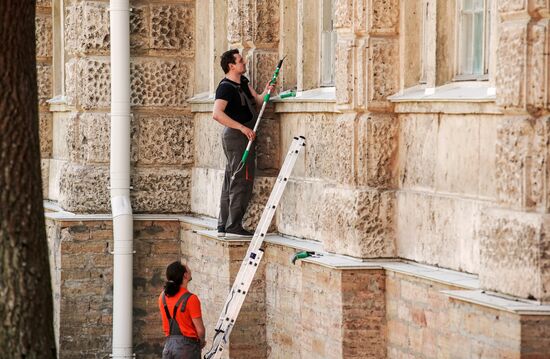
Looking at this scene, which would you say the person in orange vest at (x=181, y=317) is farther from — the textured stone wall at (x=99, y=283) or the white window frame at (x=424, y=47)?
the textured stone wall at (x=99, y=283)

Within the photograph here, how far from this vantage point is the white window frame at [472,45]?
35.8 ft

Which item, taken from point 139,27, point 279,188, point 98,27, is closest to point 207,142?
point 139,27

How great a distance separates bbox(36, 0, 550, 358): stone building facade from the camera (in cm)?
971

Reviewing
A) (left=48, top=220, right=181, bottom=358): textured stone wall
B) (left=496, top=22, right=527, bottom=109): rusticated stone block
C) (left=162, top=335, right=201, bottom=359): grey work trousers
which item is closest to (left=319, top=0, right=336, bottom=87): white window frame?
(left=162, top=335, right=201, bottom=359): grey work trousers

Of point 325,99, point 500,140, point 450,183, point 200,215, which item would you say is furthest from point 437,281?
point 200,215

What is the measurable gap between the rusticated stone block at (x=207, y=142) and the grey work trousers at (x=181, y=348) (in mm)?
3851

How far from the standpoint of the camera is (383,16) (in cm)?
1202

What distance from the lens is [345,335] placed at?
12000 mm

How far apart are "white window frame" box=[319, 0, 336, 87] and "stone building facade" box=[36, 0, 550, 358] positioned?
0.08 feet

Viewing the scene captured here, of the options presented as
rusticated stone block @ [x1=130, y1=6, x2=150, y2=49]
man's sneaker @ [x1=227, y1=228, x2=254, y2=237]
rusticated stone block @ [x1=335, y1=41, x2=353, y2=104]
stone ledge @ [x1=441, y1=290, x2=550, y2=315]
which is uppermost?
rusticated stone block @ [x1=130, y1=6, x2=150, y2=49]

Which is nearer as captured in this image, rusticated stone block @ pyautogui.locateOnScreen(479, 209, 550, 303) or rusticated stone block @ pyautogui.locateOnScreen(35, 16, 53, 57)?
rusticated stone block @ pyautogui.locateOnScreen(479, 209, 550, 303)

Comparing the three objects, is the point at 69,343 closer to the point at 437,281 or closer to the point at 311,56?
the point at 311,56

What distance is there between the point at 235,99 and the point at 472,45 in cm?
366

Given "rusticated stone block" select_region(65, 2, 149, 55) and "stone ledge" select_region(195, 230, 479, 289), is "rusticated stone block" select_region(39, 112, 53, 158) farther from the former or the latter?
→ "stone ledge" select_region(195, 230, 479, 289)
